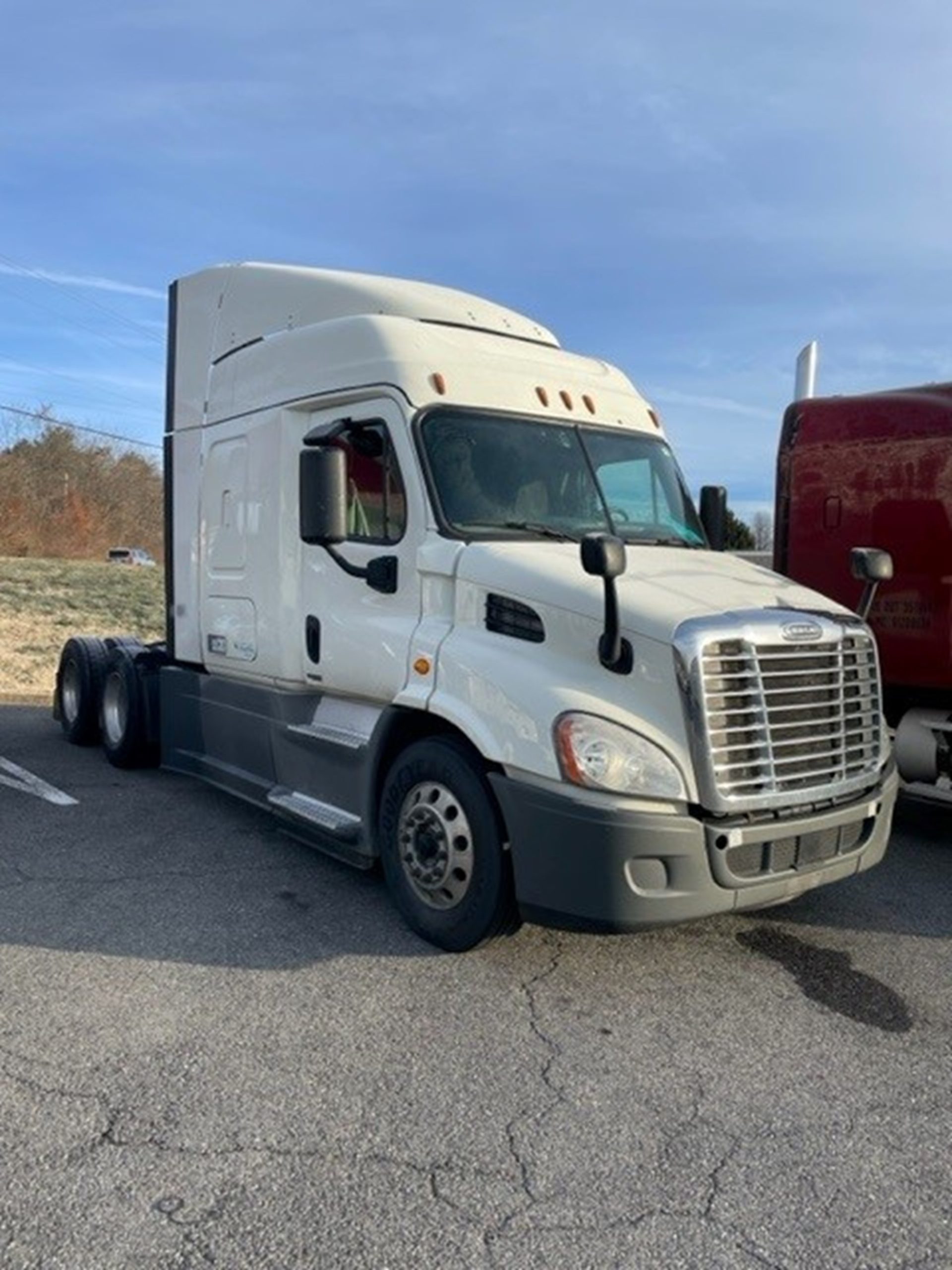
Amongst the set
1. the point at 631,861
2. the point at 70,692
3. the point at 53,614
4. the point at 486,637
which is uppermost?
the point at 486,637

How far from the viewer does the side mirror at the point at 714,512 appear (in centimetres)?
639

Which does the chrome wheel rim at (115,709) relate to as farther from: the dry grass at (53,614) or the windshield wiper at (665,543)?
the windshield wiper at (665,543)

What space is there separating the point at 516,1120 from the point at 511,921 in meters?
1.18

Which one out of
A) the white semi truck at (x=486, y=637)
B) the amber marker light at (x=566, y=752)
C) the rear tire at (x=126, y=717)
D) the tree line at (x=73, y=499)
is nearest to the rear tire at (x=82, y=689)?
the rear tire at (x=126, y=717)

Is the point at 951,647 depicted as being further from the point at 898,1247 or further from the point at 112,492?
the point at 112,492

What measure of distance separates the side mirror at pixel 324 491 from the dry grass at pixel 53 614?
849 centimetres

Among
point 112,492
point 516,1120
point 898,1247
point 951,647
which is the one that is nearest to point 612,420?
point 951,647

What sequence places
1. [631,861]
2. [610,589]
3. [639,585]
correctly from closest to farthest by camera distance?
[631,861] → [610,589] → [639,585]

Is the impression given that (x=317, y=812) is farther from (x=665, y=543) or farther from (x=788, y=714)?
(x=788, y=714)

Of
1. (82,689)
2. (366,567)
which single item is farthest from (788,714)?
(82,689)

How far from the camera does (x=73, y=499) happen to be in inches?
1839

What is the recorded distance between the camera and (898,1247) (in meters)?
2.73

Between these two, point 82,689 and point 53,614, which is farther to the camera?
point 53,614

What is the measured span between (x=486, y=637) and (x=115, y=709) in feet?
17.3
